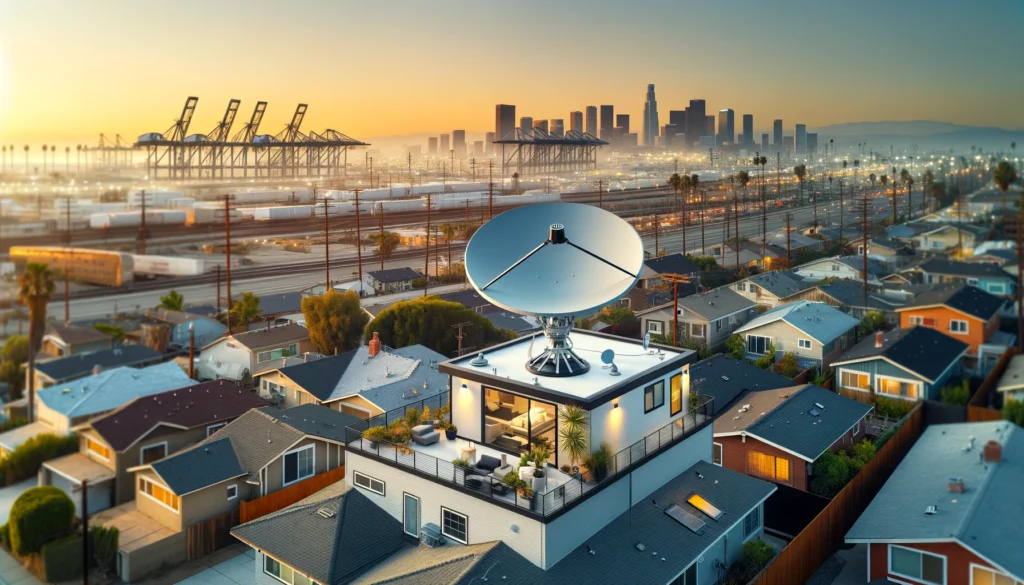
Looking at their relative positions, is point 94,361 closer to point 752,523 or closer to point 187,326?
point 187,326

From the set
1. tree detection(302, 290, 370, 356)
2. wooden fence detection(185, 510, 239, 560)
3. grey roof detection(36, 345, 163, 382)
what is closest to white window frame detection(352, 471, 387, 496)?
wooden fence detection(185, 510, 239, 560)

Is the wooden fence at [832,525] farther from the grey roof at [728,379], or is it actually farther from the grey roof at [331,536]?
the grey roof at [331,536]

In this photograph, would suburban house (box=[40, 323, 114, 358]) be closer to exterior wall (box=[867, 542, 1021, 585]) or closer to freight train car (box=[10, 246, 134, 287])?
freight train car (box=[10, 246, 134, 287])

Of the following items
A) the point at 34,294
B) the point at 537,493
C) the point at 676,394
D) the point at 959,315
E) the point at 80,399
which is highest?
the point at 34,294

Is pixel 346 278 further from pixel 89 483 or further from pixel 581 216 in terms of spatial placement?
pixel 581 216

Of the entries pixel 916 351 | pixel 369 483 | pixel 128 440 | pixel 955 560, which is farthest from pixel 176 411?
pixel 916 351

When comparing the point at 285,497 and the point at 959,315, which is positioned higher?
the point at 959,315

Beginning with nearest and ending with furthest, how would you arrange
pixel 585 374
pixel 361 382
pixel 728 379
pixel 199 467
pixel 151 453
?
pixel 585 374
pixel 199 467
pixel 151 453
pixel 361 382
pixel 728 379
